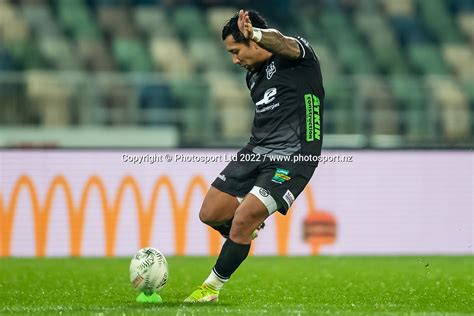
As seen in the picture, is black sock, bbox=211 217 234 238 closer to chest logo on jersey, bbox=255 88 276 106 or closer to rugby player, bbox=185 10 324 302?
rugby player, bbox=185 10 324 302

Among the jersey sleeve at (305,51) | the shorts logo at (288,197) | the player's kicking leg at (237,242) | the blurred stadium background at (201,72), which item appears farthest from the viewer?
the blurred stadium background at (201,72)

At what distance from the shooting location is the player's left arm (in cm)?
696

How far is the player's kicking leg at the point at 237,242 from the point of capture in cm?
727

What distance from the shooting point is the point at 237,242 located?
733cm

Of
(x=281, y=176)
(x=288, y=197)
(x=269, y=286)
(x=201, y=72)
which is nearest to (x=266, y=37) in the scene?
(x=281, y=176)

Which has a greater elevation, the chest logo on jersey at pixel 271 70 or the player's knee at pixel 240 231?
the chest logo on jersey at pixel 271 70

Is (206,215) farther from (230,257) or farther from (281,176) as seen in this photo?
Result: (281,176)

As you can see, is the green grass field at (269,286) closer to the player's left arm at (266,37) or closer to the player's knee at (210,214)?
the player's knee at (210,214)

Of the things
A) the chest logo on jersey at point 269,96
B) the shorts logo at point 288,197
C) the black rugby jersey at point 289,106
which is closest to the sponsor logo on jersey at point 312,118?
the black rugby jersey at point 289,106

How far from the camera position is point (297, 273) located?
10.5 meters

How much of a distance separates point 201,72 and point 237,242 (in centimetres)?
1104

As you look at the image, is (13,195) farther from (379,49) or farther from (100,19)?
(379,49)

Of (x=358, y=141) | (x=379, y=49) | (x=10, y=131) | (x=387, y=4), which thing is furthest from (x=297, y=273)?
(x=387, y=4)

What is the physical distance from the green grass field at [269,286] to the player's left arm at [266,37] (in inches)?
70.3
